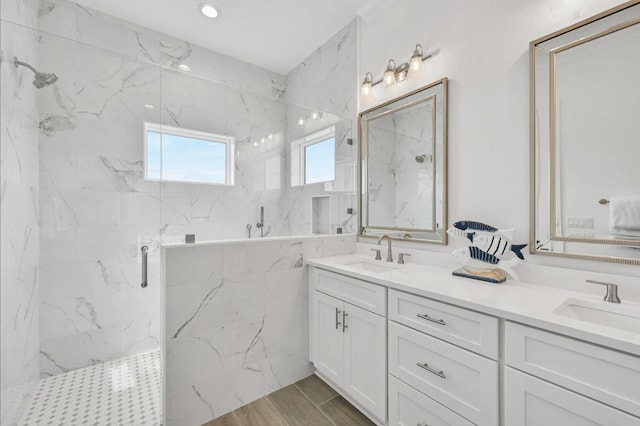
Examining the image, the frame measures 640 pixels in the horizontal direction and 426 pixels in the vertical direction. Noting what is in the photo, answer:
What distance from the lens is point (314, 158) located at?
2361 millimetres

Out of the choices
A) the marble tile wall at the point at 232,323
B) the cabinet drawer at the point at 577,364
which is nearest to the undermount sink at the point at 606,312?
the cabinet drawer at the point at 577,364

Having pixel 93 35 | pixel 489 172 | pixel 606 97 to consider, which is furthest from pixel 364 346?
pixel 93 35

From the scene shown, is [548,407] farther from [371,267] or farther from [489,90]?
[489,90]

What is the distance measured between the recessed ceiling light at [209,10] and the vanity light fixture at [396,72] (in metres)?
1.36

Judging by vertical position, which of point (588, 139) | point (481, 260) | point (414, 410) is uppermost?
A: point (588, 139)

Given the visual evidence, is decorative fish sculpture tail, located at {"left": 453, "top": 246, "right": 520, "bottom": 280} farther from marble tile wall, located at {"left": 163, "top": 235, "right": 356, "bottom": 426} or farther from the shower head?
the shower head

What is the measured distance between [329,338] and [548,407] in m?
1.15

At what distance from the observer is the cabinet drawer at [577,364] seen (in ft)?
2.43

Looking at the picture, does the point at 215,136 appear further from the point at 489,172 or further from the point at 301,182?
the point at 489,172

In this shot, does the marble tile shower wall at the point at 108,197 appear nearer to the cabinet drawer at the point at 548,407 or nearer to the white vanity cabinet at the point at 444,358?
the white vanity cabinet at the point at 444,358

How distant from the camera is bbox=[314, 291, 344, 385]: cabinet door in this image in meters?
1.69

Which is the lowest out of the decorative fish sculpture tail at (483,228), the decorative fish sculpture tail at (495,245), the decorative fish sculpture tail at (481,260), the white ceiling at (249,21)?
the decorative fish sculpture tail at (481,260)

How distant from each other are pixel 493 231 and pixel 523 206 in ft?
0.65

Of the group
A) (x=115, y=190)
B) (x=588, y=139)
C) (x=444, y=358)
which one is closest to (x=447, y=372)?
(x=444, y=358)
